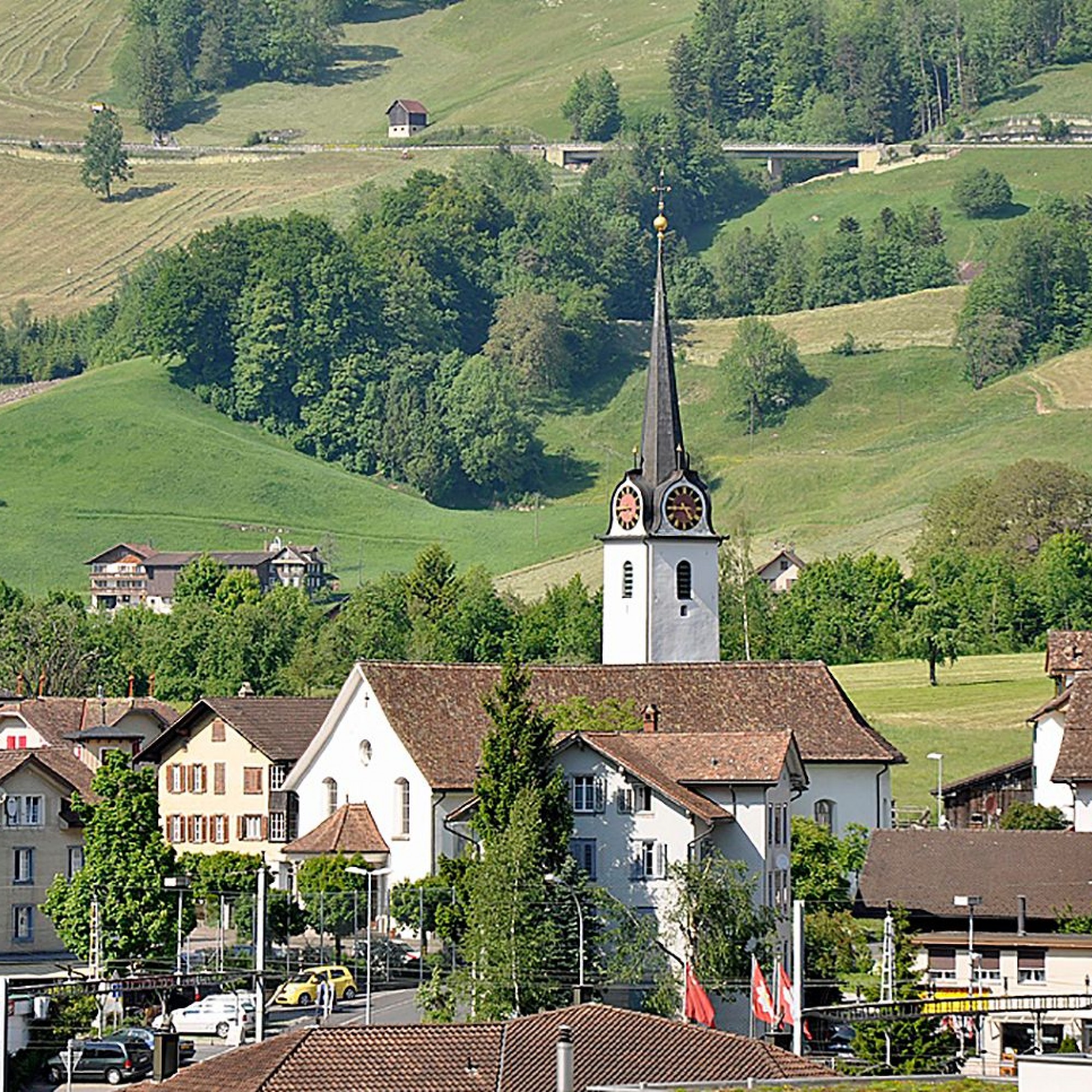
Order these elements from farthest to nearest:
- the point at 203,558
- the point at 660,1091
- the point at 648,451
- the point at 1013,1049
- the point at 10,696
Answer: the point at 203,558, the point at 10,696, the point at 648,451, the point at 1013,1049, the point at 660,1091

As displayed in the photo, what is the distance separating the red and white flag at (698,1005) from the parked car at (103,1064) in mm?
10542

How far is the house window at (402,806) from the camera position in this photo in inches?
3499

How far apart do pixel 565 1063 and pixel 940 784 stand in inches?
2571

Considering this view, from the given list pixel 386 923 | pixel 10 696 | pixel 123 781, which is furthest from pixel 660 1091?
pixel 10 696

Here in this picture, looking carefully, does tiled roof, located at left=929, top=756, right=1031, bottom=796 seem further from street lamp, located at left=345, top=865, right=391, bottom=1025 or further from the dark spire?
street lamp, located at left=345, top=865, right=391, bottom=1025

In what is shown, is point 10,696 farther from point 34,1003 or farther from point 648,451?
point 34,1003

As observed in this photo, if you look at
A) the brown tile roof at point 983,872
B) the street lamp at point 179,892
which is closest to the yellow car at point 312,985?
the street lamp at point 179,892

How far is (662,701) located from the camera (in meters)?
95.4

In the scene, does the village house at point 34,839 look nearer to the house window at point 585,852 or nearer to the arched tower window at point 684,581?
the house window at point 585,852

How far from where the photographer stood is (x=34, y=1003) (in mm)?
63812

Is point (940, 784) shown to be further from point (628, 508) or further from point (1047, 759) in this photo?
point (628, 508)

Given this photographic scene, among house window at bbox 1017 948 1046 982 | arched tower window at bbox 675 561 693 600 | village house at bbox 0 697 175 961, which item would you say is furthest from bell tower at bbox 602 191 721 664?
house window at bbox 1017 948 1046 982

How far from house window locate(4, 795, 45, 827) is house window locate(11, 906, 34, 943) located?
284 cm

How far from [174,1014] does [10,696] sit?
56.4 m
